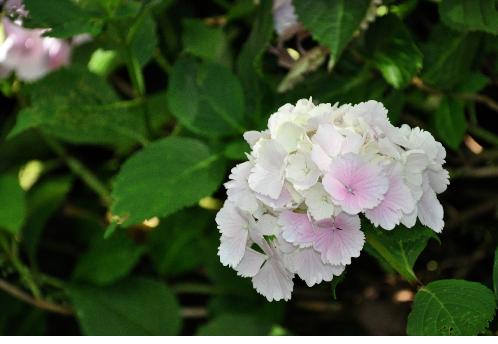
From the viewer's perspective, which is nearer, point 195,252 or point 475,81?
point 475,81

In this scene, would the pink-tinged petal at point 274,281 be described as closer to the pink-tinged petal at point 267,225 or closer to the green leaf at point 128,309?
the pink-tinged petal at point 267,225

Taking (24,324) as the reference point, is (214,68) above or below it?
above

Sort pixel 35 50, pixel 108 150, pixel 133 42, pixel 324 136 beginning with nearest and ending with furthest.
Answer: pixel 324 136
pixel 133 42
pixel 35 50
pixel 108 150

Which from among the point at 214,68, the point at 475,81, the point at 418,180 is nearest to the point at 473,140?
the point at 475,81

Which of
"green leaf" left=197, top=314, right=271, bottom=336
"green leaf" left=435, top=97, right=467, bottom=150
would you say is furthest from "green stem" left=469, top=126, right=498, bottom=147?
"green leaf" left=197, top=314, right=271, bottom=336

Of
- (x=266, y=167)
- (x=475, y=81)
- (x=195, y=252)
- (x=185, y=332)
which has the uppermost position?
(x=266, y=167)

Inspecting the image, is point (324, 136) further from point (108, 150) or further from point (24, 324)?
point (108, 150)

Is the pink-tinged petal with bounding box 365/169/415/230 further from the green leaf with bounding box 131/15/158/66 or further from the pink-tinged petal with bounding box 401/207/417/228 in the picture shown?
the green leaf with bounding box 131/15/158/66
